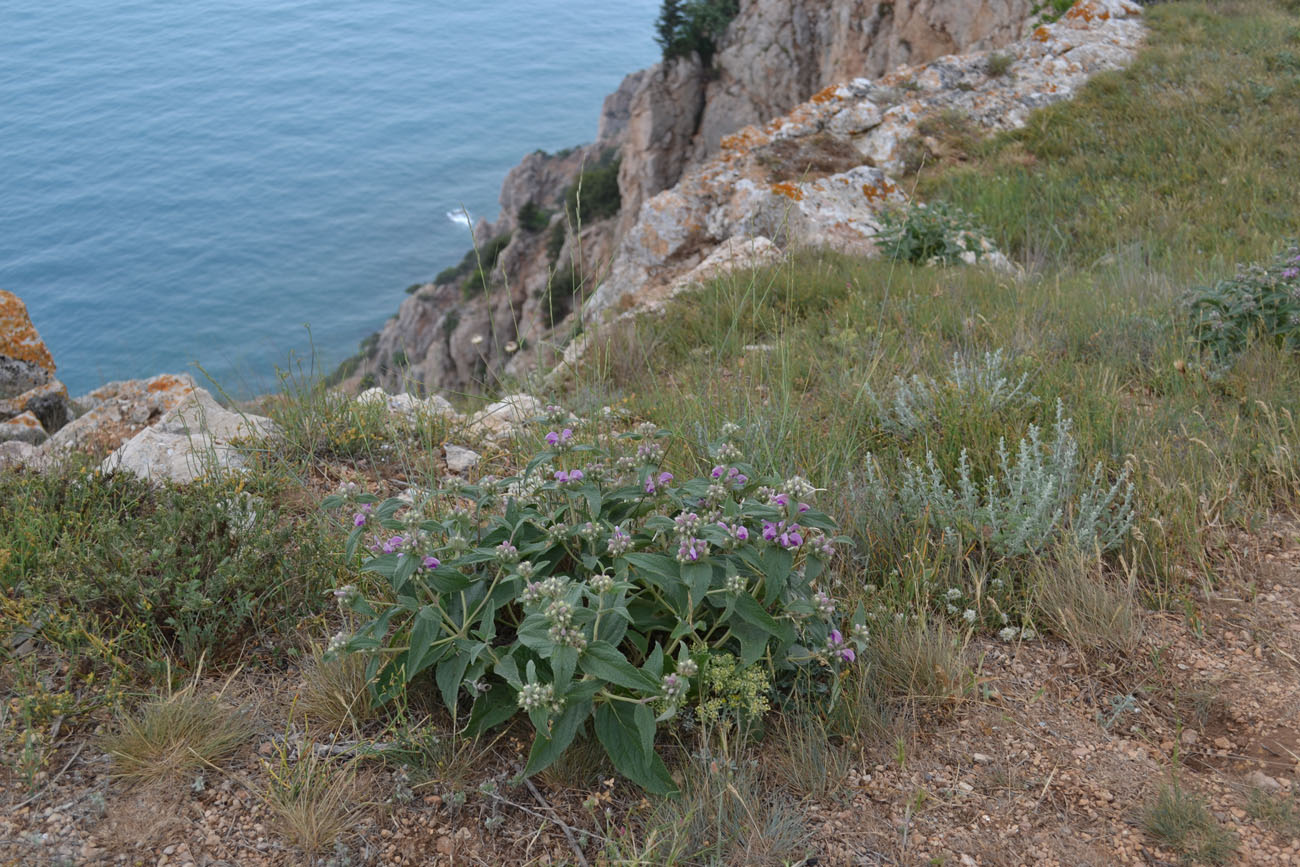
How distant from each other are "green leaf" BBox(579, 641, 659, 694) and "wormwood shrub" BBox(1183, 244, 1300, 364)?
12.1ft

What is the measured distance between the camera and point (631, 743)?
6.11 ft

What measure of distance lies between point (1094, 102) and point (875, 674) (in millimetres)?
10007

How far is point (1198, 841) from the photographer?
72.5 inches

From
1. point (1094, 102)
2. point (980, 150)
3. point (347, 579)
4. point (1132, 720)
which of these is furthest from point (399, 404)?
point (1094, 102)

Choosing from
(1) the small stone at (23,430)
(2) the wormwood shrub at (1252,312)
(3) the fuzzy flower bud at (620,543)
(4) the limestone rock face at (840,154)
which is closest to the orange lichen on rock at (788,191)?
(4) the limestone rock face at (840,154)

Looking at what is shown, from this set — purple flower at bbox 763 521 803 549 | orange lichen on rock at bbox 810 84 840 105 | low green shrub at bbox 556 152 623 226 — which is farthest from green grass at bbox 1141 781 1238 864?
low green shrub at bbox 556 152 623 226

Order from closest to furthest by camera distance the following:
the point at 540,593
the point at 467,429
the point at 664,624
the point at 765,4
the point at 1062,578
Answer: the point at 540,593
the point at 664,624
the point at 1062,578
the point at 467,429
the point at 765,4

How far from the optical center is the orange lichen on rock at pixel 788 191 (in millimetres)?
8039

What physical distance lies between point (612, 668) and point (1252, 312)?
13.5 feet

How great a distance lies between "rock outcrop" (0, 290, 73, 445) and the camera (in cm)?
600

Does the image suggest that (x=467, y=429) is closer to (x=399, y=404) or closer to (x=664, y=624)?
(x=399, y=404)

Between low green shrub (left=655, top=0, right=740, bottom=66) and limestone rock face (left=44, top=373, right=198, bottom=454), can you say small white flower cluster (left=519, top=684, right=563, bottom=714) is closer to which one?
limestone rock face (left=44, top=373, right=198, bottom=454)

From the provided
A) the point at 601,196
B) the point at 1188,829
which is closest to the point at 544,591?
the point at 1188,829

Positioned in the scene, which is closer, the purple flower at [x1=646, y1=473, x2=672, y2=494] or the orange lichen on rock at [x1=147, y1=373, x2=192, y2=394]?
the purple flower at [x1=646, y1=473, x2=672, y2=494]
